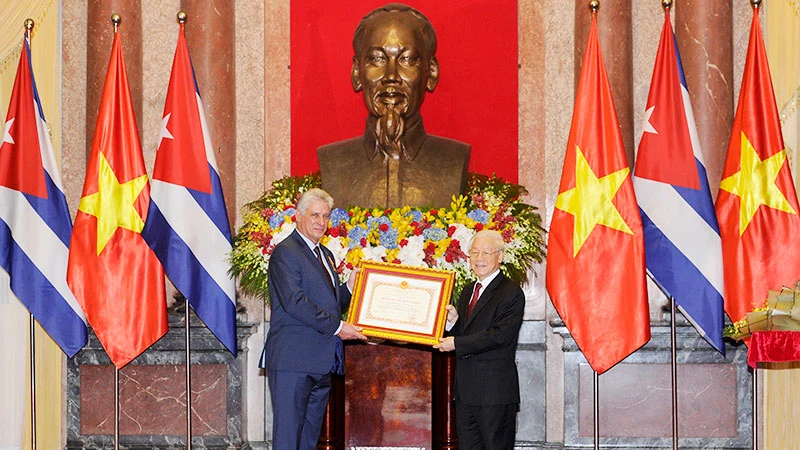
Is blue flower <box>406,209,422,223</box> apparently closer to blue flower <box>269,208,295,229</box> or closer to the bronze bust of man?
the bronze bust of man

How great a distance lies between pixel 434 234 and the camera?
6723mm

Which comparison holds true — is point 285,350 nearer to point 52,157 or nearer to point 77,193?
point 52,157

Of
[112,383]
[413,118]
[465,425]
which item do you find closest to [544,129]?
[413,118]

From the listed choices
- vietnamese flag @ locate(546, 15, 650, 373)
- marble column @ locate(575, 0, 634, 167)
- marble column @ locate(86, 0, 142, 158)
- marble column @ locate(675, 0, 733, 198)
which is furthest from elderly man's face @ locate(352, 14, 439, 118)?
marble column @ locate(675, 0, 733, 198)

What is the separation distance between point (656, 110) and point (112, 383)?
4.11 metres

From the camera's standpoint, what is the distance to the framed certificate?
6.09 meters

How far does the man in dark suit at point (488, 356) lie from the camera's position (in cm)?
579

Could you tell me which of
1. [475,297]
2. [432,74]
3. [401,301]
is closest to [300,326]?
[401,301]

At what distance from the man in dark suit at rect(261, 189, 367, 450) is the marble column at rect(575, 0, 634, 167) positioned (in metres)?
2.65

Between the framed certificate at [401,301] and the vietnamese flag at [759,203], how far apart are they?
181 centimetres

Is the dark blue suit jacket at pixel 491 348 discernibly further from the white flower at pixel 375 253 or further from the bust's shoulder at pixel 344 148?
the bust's shoulder at pixel 344 148

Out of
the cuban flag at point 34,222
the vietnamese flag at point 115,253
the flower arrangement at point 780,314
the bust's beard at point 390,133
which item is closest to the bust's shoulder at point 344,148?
A: the bust's beard at point 390,133

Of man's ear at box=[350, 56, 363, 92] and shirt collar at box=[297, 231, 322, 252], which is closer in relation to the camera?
shirt collar at box=[297, 231, 322, 252]

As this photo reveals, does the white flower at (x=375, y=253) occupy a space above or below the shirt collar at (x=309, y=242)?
below
